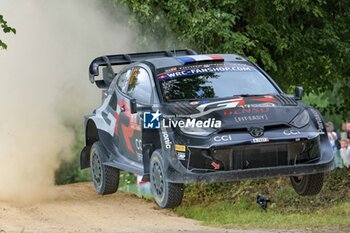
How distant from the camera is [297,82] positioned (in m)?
19.9

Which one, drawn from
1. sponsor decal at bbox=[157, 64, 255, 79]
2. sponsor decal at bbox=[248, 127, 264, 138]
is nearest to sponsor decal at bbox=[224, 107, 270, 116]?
sponsor decal at bbox=[248, 127, 264, 138]

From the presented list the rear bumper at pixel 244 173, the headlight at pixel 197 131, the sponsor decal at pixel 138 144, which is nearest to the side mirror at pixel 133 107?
the sponsor decal at pixel 138 144

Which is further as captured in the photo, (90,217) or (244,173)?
(90,217)

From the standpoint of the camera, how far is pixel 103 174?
1288 cm

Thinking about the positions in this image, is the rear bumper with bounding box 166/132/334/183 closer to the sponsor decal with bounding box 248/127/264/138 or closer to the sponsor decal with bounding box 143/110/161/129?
the sponsor decal with bounding box 248/127/264/138

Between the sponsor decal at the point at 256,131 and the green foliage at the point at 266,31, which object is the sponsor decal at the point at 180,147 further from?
the green foliage at the point at 266,31

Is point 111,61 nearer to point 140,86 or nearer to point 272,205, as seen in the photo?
point 140,86

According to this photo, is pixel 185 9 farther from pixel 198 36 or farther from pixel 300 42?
pixel 300 42

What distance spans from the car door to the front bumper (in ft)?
2.61

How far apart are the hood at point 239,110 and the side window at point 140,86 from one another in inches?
28.6

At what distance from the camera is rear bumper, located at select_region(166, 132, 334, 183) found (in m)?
10.5

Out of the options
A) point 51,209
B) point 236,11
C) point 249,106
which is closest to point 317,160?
point 249,106

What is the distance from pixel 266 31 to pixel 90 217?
16.5 ft

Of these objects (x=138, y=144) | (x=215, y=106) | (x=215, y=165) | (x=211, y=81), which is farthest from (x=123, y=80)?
(x=215, y=165)
